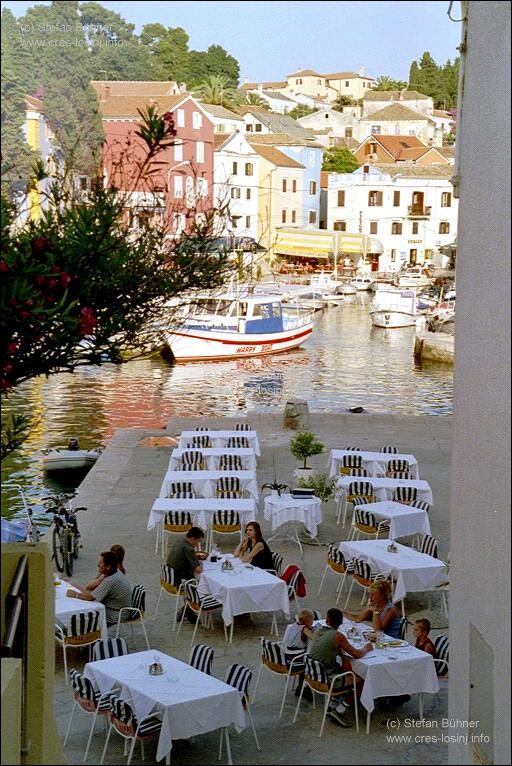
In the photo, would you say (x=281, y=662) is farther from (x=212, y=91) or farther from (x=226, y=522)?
(x=212, y=91)

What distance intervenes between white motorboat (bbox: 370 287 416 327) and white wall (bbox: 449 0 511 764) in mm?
46504

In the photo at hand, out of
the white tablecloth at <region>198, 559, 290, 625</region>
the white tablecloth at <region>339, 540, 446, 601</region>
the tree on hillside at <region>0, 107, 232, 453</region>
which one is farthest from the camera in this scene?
the white tablecloth at <region>339, 540, 446, 601</region>

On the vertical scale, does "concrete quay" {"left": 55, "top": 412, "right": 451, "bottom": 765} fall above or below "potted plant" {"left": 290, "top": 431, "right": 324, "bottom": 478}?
below

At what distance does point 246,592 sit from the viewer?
11219 mm

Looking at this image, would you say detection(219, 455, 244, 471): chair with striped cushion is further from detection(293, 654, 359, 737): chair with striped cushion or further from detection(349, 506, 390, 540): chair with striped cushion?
detection(293, 654, 359, 737): chair with striped cushion

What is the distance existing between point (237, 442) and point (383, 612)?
9.16 meters

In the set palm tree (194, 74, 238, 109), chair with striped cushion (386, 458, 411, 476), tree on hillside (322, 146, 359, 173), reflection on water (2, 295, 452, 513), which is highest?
palm tree (194, 74, 238, 109)

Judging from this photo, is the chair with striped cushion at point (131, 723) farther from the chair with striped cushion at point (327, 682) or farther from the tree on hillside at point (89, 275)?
the tree on hillside at point (89, 275)

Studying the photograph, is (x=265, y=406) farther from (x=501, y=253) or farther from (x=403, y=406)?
(x=501, y=253)

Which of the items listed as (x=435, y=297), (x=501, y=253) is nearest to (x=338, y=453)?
(x=501, y=253)

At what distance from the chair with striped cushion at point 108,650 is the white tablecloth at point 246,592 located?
186 cm

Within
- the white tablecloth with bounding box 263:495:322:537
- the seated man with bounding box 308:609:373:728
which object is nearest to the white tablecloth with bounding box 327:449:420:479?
the white tablecloth with bounding box 263:495:322:537

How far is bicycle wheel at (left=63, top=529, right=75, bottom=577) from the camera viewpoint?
13.5 metres

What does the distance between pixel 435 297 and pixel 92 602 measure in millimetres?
52648
